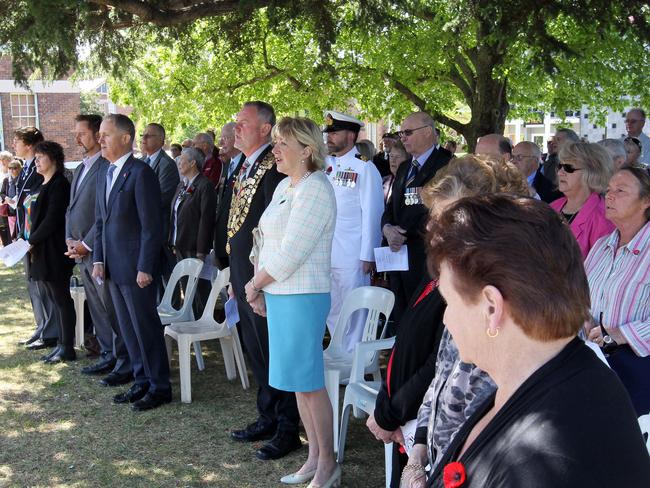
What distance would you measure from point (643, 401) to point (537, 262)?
7.65ft

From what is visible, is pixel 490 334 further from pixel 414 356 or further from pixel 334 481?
pixel 334 481

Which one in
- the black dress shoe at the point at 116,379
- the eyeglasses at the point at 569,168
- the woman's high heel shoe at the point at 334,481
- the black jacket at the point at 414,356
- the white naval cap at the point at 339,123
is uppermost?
the white naval cap at the point at 339,123

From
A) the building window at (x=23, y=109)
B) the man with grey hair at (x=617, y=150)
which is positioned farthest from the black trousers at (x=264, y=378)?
the building window at (x=23, y=109)

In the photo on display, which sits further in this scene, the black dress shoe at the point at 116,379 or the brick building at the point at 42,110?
the brick building at the point at 42,110

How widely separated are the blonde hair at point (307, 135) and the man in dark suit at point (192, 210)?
3.34 metres

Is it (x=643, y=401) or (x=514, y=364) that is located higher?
(x=514, y=364)

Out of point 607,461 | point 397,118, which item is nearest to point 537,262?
point 607,461

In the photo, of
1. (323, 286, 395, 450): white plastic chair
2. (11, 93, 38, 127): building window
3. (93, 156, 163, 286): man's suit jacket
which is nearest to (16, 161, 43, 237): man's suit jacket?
(93, 156, 163, 286): man's suit jacket

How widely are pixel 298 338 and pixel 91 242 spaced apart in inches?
110

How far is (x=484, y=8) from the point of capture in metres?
4.55

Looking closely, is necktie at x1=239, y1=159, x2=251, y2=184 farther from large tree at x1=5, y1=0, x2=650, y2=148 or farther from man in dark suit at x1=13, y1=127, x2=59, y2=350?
man in dark suit at x1=13, y1=127, x2=59, y2=350

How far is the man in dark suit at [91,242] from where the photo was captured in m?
5.64

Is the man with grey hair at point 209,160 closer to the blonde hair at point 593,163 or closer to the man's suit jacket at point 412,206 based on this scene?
the man's suit jacket at point 412,206

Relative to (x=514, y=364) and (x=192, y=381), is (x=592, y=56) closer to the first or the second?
(x=192, y=381)
